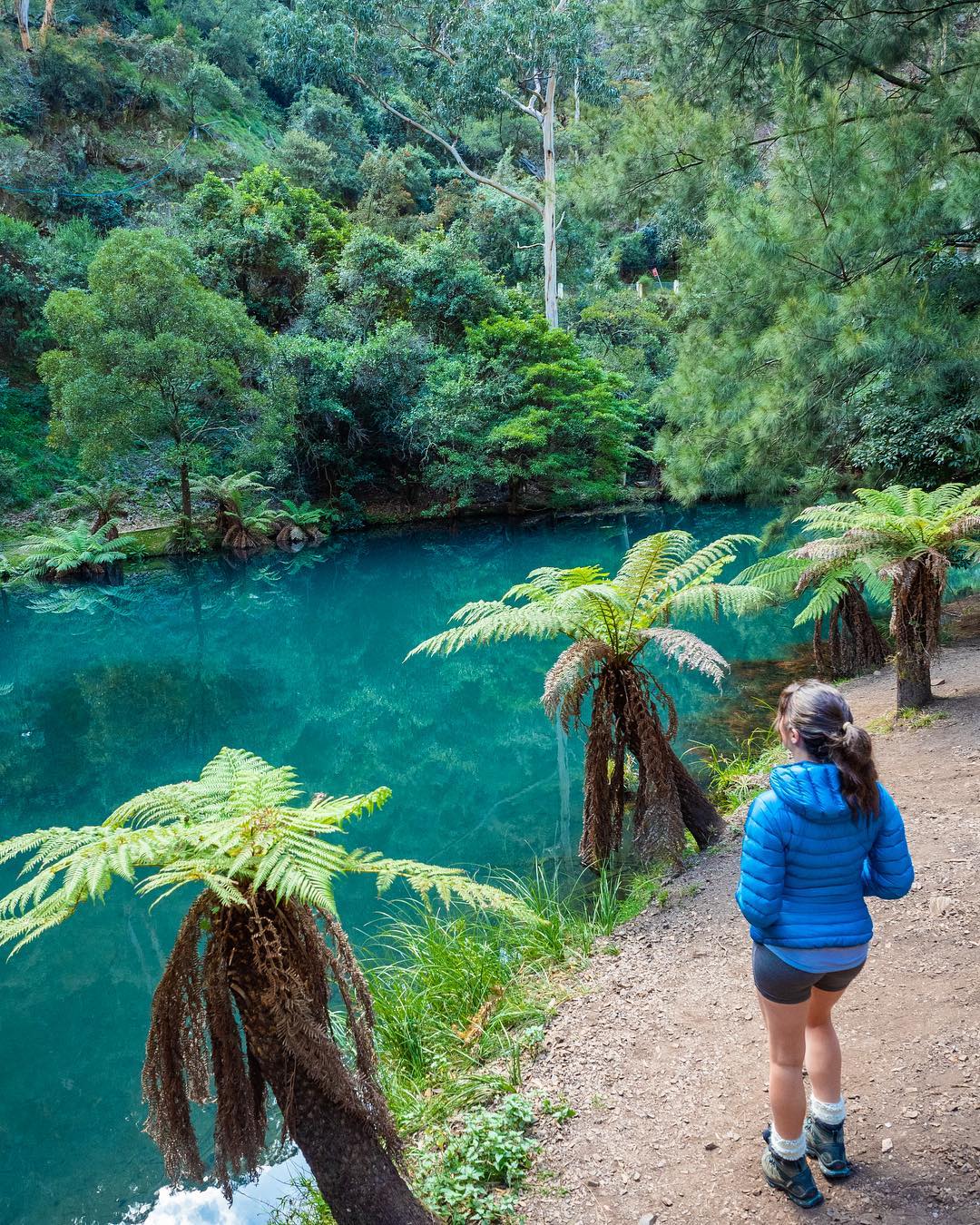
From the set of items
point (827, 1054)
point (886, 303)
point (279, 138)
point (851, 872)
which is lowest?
point (827, 1054)

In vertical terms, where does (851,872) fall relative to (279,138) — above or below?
below

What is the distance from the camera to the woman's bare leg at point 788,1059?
1.85 metres

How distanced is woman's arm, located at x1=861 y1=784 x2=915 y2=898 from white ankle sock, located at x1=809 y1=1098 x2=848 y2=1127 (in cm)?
55

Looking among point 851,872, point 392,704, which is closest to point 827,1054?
point 851,872

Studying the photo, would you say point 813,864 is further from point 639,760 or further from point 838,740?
point 639,760

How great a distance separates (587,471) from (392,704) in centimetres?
1097

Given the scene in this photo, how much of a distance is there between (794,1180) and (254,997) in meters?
1.36

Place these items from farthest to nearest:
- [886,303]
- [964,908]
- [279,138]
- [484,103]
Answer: [279,138]
[484,103]
[886,303]
[964,908]

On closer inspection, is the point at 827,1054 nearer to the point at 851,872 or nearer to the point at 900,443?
the point at 851,872

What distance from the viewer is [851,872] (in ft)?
5.91

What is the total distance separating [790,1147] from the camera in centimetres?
194

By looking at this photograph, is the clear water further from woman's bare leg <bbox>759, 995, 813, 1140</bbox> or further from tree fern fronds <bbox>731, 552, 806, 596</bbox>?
woman's bare leg <bbox>759, 995, 813, 1140</bbox>

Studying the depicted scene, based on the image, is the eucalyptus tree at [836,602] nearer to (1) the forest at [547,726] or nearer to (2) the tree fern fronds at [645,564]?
(1) the forest at [547,726]

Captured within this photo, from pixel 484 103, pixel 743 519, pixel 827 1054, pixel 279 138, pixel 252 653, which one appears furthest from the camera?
pixel 279 138
